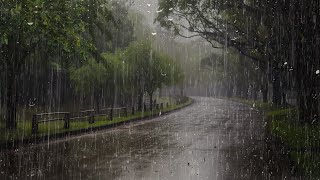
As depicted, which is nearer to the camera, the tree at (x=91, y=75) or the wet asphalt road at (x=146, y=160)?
the wet asphalt road at (x=146, y=160)

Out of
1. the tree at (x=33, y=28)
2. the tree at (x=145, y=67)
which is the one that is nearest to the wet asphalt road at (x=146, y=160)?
the tree at (x=33, y=28)

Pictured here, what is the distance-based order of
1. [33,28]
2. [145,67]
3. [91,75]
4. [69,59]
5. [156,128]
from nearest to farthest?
[33,28], [156,128], [69,59], [91,75], [145,67]

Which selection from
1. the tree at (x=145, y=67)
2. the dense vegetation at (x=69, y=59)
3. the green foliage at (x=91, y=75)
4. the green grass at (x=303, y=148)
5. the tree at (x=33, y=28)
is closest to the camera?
the green grass at (x=303, y=148)

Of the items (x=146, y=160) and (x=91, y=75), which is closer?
(x=146, y=160)

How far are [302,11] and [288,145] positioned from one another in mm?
6951

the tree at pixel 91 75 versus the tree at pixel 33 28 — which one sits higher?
the tree at pixel 33 28

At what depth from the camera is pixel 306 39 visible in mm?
16156

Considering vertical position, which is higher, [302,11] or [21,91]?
[302,11]

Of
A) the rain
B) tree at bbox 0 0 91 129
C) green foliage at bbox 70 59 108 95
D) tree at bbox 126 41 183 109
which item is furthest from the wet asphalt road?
tree at bbox 126 41 183 109

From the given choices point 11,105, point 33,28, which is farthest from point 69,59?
point 33,28

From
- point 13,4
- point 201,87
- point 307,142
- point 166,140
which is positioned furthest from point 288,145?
point 201,87

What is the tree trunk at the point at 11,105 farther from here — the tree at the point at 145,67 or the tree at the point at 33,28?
the tree at the point at 145,67

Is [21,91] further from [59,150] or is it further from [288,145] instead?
[288,145]

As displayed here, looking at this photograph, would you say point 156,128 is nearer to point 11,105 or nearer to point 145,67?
point 11,105
